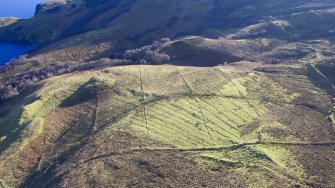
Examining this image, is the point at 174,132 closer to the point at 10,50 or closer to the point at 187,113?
the point at 187,113

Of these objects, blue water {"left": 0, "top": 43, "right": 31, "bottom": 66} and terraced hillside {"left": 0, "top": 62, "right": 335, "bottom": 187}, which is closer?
terraced hillside {"left": 0, "top": 62, "right": 335, "bottom": 187}

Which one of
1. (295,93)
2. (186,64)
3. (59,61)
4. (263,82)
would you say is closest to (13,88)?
(59,61)

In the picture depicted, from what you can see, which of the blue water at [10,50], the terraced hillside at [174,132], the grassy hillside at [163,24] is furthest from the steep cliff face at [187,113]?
the blue water at [10,50]

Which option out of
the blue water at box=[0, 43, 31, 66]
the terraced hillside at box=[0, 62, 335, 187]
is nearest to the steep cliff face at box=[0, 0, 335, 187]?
the terraced hillside at box=[0, 62, 335, 187]

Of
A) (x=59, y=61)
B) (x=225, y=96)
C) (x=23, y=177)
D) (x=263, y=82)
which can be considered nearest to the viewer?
(x=23, y=177)

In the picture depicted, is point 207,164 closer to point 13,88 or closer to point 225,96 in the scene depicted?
point 225,96

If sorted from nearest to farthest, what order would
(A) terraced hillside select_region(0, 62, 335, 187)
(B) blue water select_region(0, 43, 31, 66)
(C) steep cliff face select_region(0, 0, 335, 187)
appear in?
(A) terraced hillside select_region(0, 62, 335, 187) → (C) steep cliff face select_region(0, 0, 335, 187) → (B) blue water select_region(0, 43, 31, 66)

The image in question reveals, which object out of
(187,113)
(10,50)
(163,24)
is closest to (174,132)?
(187,113)

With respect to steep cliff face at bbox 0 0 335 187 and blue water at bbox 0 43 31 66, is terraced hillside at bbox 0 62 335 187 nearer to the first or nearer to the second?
steep cliff face at bbox 0 0 335 187
